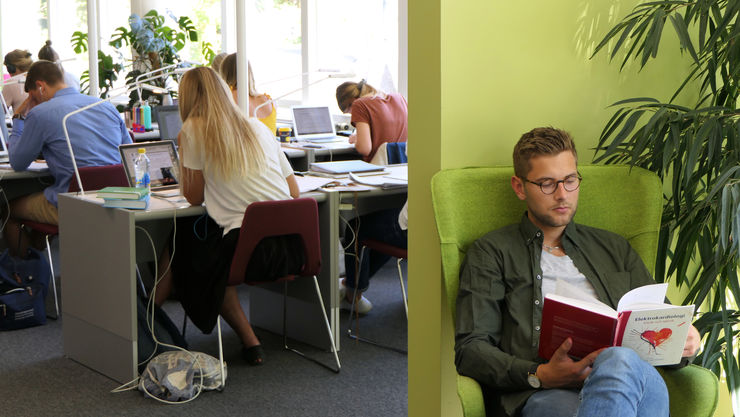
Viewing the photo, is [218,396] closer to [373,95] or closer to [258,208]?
[258,208]

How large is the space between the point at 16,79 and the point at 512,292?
596cm

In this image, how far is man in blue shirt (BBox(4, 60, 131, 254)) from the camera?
4.55m

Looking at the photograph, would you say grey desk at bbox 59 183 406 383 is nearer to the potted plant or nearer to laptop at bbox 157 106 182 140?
laptop at bbox 157 106 182 140

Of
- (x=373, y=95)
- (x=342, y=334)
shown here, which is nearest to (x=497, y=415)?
(x=342, y=334)

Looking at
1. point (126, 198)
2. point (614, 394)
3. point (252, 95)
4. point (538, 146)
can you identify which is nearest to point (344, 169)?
point (126, 198)

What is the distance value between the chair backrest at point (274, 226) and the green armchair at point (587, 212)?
3.76 ft

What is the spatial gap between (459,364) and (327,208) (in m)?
1.84

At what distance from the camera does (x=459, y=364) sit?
2.12 m

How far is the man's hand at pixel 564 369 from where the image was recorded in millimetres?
1937

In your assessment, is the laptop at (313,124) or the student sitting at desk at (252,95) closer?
the student sitting at desk at (252,95)

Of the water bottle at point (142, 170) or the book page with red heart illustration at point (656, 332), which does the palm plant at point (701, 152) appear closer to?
the book page with red heart illustration at point (656, 332)

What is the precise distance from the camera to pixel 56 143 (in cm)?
457

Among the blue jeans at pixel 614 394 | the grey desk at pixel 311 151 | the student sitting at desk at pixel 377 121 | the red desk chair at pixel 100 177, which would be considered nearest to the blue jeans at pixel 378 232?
the student sitting at desk at pixel 377 121

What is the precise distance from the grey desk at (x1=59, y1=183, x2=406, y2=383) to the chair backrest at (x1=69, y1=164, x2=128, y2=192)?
18.5 inches
